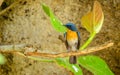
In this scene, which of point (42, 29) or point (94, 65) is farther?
point (42, 29)

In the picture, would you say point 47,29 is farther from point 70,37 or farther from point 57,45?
point 70,37

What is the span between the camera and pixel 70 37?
551mm

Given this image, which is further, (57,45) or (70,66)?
(57,45)

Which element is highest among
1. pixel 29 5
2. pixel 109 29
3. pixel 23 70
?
pixel 29 5

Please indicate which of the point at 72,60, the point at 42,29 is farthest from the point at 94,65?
the point at 42,29

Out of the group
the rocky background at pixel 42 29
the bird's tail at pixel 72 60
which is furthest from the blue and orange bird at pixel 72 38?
the rocky background at pixel 42 29

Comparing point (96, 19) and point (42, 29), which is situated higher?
point (96, 19)

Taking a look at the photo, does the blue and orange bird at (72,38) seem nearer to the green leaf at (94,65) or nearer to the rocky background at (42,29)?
the green leaf at (94,65)

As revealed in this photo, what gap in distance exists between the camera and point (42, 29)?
926 millimetres

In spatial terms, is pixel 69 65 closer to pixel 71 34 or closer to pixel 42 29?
pixel 71 34

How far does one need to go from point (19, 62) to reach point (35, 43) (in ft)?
0.27

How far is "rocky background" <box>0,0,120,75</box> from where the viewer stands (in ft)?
2.97

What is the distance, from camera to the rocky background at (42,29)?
91cm

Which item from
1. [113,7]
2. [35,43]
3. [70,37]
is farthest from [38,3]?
[70,37]
